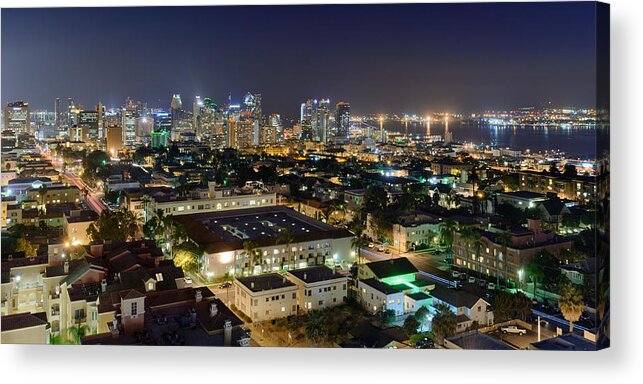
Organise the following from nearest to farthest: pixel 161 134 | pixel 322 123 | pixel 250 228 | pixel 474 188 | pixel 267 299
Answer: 1. pixel 267 299
2. pixel 250 228
3. pixel 474 188
4. pixel 322 123
5. pixel 161 134

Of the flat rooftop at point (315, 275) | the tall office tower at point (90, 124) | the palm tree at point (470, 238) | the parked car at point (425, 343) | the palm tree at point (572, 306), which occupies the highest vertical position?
the tall office tower at point (90, 124)

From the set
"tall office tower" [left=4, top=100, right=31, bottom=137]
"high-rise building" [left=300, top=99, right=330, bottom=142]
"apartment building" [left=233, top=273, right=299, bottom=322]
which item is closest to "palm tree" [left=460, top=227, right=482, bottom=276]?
"apartment building" [left=233, top=273, right=299, bottom=322]

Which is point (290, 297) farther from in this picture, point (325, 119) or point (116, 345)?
point (325, 119)

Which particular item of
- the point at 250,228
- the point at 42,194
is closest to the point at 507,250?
the point at 250,228

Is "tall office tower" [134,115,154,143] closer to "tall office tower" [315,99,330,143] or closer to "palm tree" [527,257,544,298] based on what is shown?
"tall office tower" [315,99,330,143]

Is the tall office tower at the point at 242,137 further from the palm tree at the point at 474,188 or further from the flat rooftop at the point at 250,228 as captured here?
the flat rooftop at the point at 250,228

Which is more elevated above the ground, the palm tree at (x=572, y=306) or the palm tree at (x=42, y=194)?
the palm tree at (x=42, y=194)

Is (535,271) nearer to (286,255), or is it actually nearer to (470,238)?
(470,238)

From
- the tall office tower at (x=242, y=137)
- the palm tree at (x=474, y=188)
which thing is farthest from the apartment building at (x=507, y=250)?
the tall office tower at (x=242, y=137)
